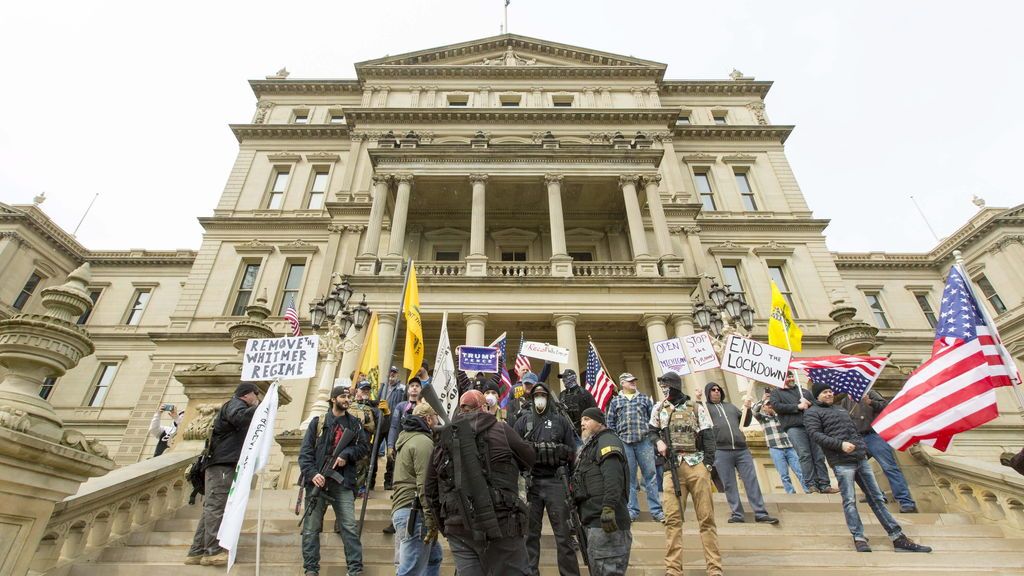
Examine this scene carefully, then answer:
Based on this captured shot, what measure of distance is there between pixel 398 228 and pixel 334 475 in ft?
43.8

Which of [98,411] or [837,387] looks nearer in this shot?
[837,387]

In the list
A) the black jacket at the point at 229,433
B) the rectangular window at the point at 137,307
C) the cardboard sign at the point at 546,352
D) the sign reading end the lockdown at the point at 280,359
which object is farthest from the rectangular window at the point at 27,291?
the black jacket at the point at 229,433

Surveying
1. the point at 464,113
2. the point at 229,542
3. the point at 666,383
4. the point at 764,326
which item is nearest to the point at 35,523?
the point at 229,542

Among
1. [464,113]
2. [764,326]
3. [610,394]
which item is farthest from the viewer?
[464,113]

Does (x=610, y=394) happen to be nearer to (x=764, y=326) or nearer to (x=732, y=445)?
(x=732, y=445)

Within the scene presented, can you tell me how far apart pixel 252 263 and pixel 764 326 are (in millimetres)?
22623

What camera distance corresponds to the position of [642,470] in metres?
7.05

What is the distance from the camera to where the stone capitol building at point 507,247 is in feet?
52.6

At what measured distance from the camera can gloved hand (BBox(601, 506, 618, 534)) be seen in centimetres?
421

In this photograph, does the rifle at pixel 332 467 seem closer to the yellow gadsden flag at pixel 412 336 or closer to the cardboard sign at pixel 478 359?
the yellow gadsden flag at pixel 412 336

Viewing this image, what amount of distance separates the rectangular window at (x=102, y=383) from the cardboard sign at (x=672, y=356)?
30772 millimetres

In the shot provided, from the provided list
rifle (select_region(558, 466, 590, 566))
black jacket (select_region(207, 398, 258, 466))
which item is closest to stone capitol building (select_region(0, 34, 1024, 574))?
black jacket (select_region(207, 398, 258, 466))

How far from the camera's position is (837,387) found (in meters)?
7.83

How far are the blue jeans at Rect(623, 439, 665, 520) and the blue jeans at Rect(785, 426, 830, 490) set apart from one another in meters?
2.72
